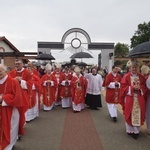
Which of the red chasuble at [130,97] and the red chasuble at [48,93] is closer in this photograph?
the red chasuble at [130,97]

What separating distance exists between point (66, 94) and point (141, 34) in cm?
4308

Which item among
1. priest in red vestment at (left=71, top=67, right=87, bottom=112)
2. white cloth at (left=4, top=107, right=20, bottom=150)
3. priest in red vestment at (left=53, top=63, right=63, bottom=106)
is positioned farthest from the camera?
priest in red vestment at (left=53, top=63, right=63, bottom=106)

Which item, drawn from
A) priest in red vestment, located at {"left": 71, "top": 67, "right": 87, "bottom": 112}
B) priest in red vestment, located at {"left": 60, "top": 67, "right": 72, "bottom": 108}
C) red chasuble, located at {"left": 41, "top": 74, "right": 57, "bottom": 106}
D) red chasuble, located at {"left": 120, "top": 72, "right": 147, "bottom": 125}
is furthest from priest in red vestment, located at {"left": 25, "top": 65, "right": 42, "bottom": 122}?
red chasuble, located at {"left": 120, "top": 72, "right": 147, "bottom": 125}

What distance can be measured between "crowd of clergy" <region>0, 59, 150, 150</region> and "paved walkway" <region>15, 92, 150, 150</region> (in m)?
0.33

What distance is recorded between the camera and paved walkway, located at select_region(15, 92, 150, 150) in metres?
6.03

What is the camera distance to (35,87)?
8.81 m

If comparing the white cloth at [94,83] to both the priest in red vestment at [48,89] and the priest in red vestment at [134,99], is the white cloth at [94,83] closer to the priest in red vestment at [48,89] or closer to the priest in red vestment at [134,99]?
the priest in red vestment at [48,89]

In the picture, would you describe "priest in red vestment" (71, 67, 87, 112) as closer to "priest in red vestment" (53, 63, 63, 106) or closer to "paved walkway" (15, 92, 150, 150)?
"paved walkway" (15, 92, 150, 150)

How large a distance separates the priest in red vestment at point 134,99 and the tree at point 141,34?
145ft

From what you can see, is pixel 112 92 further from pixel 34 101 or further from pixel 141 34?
pixel 141 34

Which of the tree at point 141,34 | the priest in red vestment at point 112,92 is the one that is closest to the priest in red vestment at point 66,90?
the priest in red vestment at point 112,92

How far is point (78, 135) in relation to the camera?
6895 mm

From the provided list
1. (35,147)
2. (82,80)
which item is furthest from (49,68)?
(35,147)

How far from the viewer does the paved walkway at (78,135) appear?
603 centimetres
